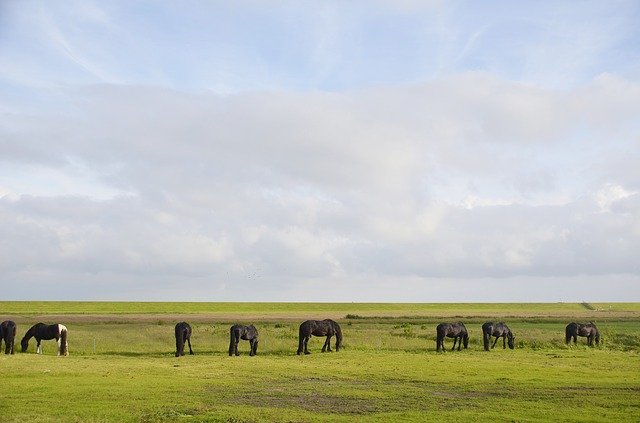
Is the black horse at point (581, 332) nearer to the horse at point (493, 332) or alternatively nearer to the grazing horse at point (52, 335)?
the horse at point (493, 332)

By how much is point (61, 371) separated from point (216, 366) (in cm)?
745

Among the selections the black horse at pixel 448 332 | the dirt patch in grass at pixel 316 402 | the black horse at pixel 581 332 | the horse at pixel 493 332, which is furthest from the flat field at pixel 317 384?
the black horse at pixel 581 332

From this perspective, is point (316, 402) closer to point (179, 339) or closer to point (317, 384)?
point (317, 384)

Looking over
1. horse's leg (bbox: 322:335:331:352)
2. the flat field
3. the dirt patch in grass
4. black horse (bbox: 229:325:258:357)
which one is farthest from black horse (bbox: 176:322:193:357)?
the dirt patch in grass

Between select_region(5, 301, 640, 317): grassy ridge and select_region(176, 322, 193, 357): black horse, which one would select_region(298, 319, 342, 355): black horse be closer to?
select_region(176, 322, 193, 357): black horse

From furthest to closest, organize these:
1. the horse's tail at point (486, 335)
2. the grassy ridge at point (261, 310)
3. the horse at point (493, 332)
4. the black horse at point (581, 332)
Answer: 1. the grassy ridge at point (261, 310)
2. the black horse at point (581, 332)
3. the horse at point (493, 332)
4. the horse's tail at point (486, 335)

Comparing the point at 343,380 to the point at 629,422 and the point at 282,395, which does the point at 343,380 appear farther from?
the point at 629,422

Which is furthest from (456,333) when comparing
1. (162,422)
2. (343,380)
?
(162,422)

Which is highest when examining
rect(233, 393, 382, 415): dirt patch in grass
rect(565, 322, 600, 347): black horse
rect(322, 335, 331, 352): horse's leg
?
rect(565, 322, 600, 347): black horse

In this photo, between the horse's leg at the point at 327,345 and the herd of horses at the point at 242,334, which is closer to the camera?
the herd of horses at the point at 242,334

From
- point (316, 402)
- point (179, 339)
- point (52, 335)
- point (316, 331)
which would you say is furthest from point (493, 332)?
point (52, 335)

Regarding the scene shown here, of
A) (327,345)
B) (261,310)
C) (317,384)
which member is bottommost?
(317,384)

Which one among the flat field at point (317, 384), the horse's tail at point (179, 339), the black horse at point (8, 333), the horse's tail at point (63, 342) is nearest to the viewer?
the flat field at point (317, 384)

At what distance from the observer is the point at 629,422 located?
18.4m
